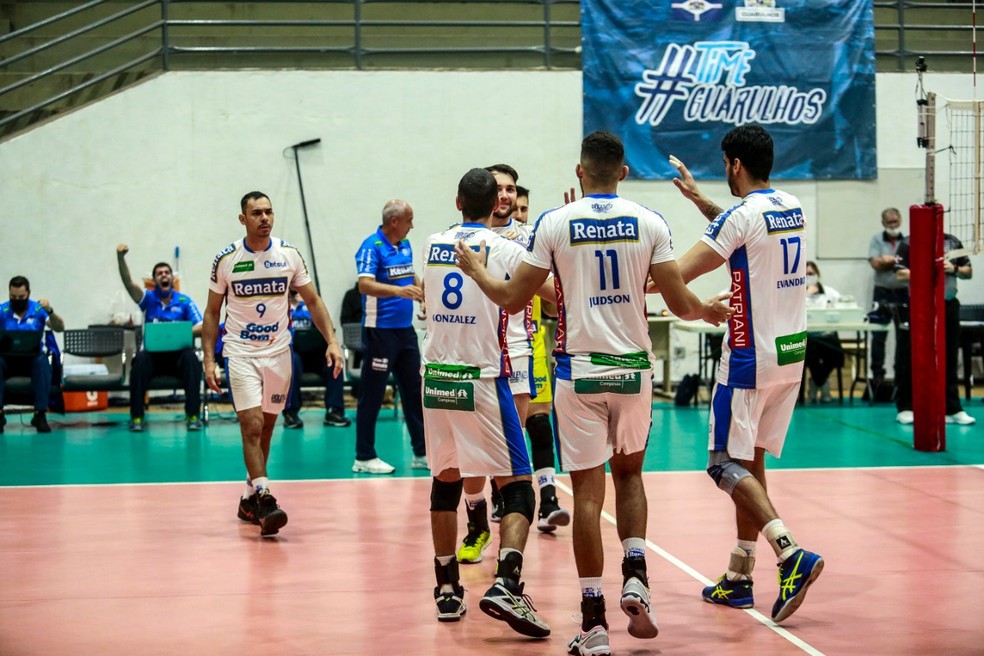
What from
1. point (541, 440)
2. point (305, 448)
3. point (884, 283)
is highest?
point (884, 283)

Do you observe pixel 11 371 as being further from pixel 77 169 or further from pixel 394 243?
pixel 394 243

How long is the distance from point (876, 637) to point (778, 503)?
10.1 feet

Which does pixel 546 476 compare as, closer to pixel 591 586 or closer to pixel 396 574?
pixel 396 574

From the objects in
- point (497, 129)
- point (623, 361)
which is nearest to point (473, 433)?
point (623, 361)

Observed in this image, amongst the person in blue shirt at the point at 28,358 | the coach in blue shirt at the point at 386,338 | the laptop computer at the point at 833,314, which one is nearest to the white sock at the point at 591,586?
the coach in blue shirt at the point at 386,338

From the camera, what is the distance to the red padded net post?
10297 millimetres

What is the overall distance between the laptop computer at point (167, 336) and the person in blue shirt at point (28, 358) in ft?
3.62

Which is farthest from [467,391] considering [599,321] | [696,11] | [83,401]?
[696,11]

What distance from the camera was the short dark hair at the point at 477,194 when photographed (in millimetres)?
5363

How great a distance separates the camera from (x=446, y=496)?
213 inches

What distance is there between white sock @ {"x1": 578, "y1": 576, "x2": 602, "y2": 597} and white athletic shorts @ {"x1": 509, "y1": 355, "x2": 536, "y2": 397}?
2.25m

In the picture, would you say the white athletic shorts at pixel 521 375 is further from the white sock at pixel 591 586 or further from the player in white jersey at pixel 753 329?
the white sock at pixel 591 586

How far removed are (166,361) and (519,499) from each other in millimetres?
8043

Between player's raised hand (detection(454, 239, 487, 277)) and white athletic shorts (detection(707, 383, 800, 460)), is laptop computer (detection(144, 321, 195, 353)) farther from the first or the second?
white athletic shorts (detection(707, 383, 800, 460))
